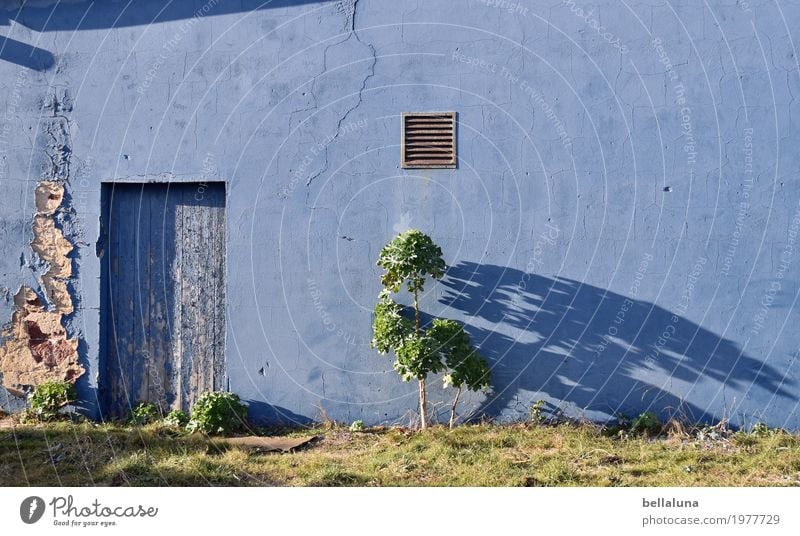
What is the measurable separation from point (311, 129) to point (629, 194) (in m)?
2.51

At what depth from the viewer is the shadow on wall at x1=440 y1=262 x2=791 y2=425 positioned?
7.05 meters

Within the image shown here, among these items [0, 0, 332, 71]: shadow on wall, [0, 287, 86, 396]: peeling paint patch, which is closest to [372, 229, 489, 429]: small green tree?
[0, 0, 332, 71]: shadow on wall

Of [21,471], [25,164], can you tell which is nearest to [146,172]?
Result: [25,164]

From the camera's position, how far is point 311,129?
7324mm

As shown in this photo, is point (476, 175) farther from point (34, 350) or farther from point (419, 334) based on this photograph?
point (34, 350)

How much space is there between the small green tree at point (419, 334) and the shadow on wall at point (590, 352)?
0.86ft

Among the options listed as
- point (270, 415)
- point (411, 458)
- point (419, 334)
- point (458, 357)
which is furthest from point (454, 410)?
point (270, 415)

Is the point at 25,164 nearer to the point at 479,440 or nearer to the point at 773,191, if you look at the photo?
the point at 479,440

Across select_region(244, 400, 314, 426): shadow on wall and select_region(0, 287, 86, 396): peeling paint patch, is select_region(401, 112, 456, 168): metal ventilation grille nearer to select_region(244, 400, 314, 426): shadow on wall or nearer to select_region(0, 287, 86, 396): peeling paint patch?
select_region(244, 400, 314, 426): shadow on wall

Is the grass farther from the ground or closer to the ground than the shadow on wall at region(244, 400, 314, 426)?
closer to the ground

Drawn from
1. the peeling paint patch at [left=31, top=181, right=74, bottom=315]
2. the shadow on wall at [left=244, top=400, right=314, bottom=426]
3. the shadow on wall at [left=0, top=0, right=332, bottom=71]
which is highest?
the shadow on wall at [left=0, top=0, right=332, bottom=71]

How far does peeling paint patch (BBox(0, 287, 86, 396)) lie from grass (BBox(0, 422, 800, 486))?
494mm

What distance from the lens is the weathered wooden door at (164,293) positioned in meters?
7.48

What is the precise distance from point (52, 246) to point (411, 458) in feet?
11.3
